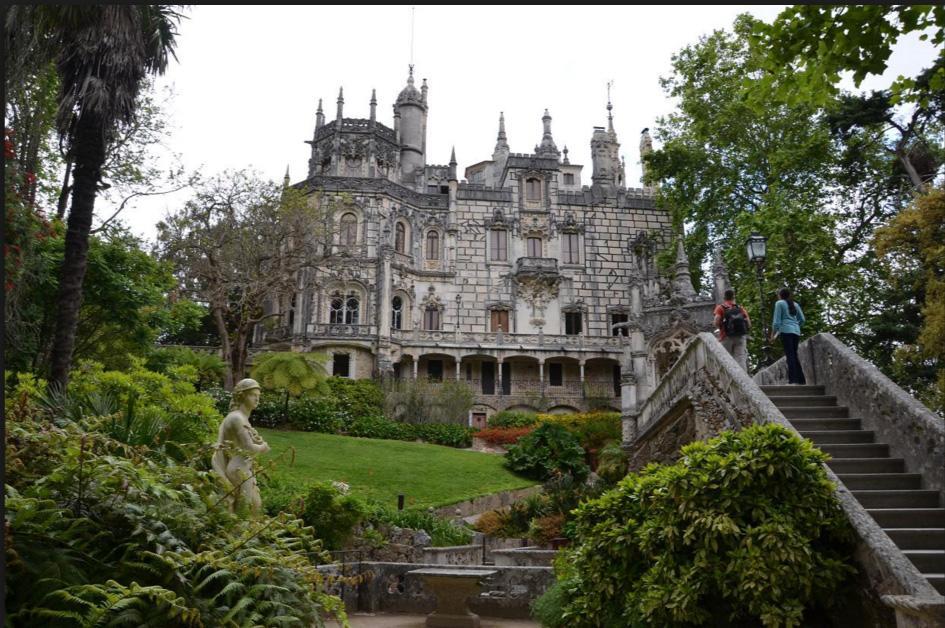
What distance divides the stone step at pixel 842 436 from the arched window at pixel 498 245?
36433mm

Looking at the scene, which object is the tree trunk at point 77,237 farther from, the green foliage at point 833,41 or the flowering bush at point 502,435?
the flowering bush at point 502,435

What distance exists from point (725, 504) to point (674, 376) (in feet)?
25.2

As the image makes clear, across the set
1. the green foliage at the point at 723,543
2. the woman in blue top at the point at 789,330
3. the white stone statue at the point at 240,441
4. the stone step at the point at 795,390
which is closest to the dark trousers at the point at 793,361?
the woman in blue top at the point at 789,330

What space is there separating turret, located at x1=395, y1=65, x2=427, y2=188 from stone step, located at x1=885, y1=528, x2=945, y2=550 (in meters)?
46.0

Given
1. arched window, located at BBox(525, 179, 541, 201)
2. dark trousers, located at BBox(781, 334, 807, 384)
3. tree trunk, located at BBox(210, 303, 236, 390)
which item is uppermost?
arched window, located at BBox(525, 179, 541, 201)

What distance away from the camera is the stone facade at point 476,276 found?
134ft

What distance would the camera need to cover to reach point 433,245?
Answer: 4538 centimetres

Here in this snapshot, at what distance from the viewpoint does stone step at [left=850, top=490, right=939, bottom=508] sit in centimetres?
783

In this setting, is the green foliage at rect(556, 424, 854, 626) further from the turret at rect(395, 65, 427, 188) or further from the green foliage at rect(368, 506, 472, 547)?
the turret at rect(395, 65, 427, 188)

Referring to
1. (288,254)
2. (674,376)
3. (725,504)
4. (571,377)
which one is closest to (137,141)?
(288,254)

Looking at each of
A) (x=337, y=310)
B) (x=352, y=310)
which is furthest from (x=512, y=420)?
(x=337, y=310)

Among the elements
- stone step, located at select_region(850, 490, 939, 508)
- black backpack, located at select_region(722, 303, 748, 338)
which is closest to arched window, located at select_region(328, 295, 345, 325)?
black backpack, located at select_region(722, 303, 748, 338)

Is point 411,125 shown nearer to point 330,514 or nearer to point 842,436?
point 330,514

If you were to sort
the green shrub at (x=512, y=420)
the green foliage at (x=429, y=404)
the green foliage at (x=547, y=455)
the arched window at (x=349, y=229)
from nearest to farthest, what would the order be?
the green foliage at (x=547, y=455) → the green foliage at (x=429, y=404) → the green shrub at (x=512, y=420) → the arched window at (x=349, y=229)
